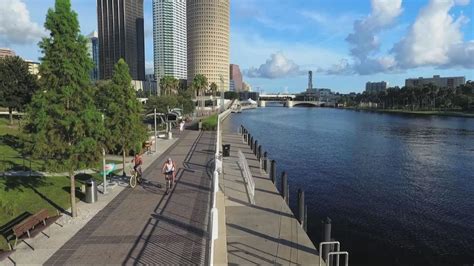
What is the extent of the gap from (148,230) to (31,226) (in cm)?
348

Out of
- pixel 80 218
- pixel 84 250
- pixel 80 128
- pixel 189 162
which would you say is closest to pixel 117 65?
pixel 189 162

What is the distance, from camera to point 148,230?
12469 millimetres

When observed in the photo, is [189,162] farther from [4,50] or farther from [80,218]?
[4,50]

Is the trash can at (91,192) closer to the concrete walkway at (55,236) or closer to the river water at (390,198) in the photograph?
the concrete walkway at (55,236)

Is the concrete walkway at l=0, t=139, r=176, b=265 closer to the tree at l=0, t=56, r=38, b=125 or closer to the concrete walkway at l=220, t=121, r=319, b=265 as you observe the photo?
the concrete walkway at l=220, t=121, r=319, b=265

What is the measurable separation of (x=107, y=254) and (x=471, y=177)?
31166 mm

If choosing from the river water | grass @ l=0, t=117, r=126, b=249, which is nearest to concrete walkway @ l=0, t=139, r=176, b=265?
grass @ l=0, t=117, r=126, b=249

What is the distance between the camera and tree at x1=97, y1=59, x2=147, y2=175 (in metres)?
21.2

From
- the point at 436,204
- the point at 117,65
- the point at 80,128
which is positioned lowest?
the point at 436,204

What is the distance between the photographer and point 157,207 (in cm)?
1512

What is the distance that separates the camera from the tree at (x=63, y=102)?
43.5 ft

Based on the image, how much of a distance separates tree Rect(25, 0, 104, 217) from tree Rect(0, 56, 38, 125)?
32912mm

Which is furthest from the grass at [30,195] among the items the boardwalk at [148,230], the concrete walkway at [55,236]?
the boardwalk at [148,230]

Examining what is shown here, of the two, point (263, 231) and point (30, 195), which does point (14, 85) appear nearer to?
point (30, 195)
